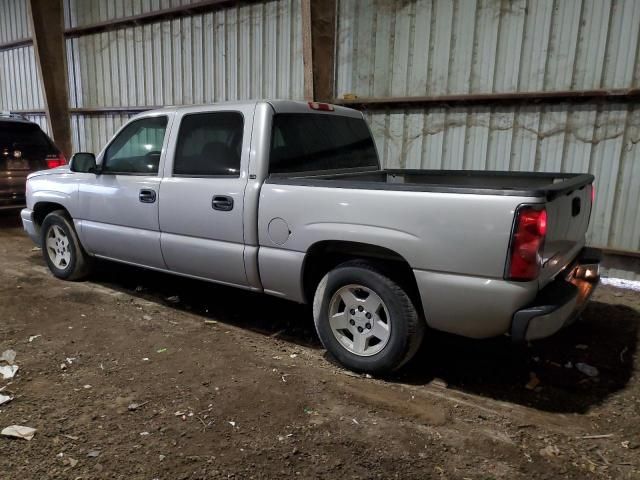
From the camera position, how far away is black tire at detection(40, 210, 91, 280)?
17.7ft

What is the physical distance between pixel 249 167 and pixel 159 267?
1.51m

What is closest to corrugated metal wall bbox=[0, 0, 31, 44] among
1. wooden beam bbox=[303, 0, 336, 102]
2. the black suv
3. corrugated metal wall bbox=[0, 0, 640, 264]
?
corrugated metal wall bbox=[0, 0, 640, 264]

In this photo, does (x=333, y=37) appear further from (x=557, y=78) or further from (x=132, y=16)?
(x=132, y=16)

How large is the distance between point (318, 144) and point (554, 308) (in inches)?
89.2

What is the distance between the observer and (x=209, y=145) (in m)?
4.13

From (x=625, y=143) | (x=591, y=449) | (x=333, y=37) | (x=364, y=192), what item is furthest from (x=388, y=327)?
(x=333, y=37)

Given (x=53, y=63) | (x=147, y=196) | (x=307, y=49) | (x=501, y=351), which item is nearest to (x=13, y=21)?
(x=53, y=63)

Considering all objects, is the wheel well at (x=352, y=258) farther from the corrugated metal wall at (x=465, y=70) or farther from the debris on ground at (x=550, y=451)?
the corrugated metal wall at (x=465, y=70)

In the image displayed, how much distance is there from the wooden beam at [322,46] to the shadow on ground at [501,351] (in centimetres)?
393

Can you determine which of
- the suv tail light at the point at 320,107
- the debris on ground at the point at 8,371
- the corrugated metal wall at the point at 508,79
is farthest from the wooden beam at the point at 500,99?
the debris on ground at the point at 8,371

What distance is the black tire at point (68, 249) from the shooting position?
213 inches

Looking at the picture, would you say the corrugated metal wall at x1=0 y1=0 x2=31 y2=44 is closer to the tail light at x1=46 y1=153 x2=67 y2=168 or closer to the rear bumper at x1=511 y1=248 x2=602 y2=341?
the tail light at x1=46 y1=153 x2=67 y2=168

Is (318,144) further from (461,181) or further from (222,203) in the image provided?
(461,181)

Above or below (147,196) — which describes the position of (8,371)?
below
